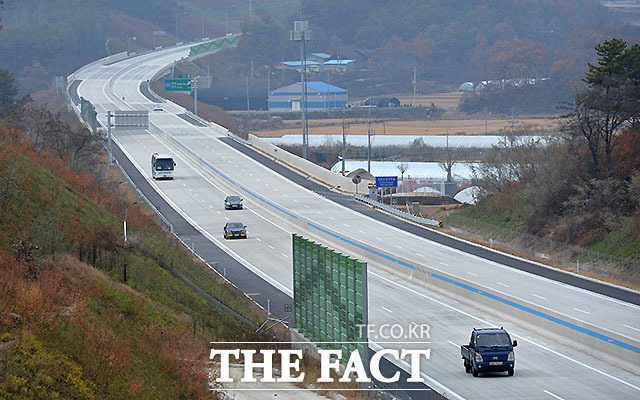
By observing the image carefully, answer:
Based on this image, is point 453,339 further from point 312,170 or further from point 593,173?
point 312,170

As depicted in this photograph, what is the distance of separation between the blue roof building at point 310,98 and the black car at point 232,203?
120 metres

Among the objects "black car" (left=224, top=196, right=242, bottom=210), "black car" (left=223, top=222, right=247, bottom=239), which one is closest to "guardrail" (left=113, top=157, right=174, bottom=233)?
"black car" (left=223, top=222, right=247, bottom=239)

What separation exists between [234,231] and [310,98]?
140 m

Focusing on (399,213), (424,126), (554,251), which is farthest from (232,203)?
(424,126)

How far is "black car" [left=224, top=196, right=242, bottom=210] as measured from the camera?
70188 mm

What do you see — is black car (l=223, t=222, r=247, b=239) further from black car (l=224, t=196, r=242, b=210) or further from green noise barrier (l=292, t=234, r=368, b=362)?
green noise barrier (l=292, t=234, r=368, b=362)

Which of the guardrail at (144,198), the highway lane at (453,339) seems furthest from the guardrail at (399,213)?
the guardrail at (144,198)

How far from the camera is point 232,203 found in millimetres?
70188

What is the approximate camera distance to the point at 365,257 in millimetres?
52906

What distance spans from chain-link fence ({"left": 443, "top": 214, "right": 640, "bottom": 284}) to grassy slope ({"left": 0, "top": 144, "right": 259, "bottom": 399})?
19.5 m

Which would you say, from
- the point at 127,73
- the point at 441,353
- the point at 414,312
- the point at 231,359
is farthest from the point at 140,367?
the point at 127,73

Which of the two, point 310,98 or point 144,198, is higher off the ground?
point 310,98

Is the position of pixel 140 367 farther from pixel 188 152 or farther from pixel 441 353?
pixel 188 152

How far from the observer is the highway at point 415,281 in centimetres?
2931
